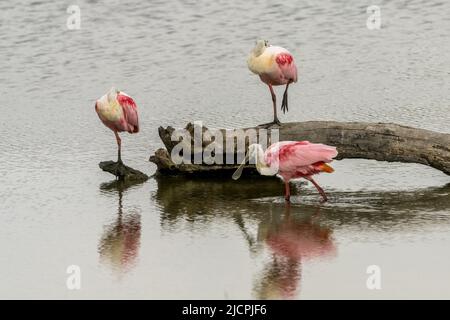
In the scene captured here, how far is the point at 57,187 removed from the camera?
12.8m

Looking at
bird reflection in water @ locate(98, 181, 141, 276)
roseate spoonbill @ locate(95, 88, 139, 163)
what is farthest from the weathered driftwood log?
bird reflection in water @ locate(98, 181, 141, 276)

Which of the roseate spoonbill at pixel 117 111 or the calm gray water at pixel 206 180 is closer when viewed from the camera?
the calm gray water at pixel 206 180

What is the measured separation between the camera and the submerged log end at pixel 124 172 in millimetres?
13086

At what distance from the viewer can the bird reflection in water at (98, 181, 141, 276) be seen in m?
10.4

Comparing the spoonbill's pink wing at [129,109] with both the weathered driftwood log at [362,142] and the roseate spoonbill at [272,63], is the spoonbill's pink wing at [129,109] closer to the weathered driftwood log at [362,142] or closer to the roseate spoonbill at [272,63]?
the weathered driftwood log at [362,142]

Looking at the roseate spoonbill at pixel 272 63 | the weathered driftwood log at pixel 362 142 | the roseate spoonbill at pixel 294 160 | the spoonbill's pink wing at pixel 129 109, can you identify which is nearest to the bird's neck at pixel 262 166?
the roseate spoonbill at pixel 294 160

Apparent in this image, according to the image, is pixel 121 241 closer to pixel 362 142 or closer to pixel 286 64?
pixel 362 142

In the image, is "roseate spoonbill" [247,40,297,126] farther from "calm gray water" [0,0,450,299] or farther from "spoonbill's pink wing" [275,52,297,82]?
"calm gray water" [0,0,450,299]

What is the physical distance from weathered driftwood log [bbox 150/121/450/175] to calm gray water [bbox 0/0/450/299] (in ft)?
0.68

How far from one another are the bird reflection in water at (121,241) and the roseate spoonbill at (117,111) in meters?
1.20

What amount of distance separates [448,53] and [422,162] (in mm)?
5699
